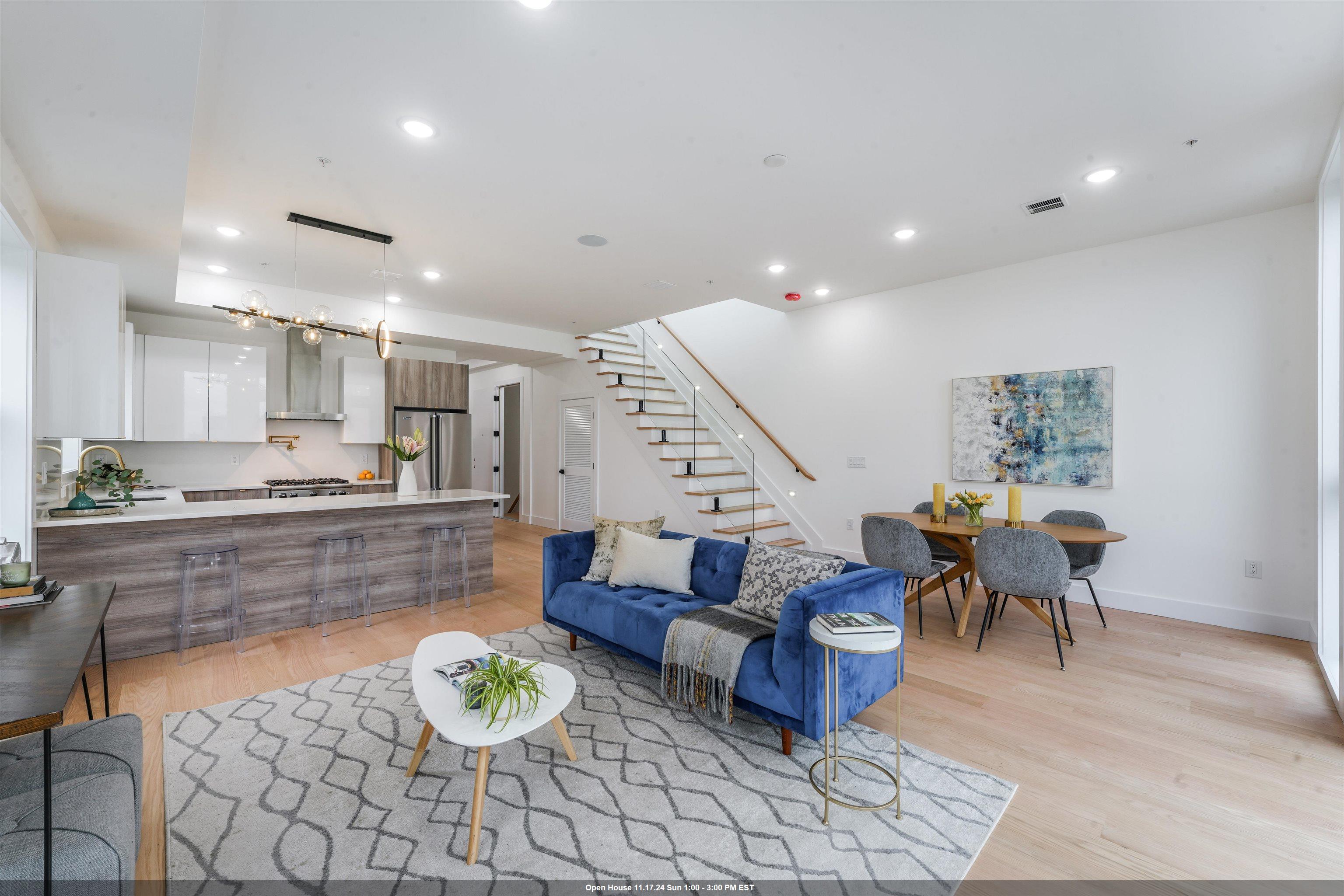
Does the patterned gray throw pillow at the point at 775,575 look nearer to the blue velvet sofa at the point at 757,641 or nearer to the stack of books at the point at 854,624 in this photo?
the blue velvet sofa at the point at 757,641

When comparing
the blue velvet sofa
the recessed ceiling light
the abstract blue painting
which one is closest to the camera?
the blue velvet sofa

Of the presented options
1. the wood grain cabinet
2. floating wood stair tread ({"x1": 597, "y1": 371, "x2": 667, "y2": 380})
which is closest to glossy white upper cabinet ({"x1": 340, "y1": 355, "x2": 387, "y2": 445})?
the wood grain cabinet

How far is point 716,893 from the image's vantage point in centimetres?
167

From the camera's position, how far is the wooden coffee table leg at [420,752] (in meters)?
2.21

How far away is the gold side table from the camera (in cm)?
203

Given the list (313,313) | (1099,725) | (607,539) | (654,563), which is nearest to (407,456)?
(313,313)

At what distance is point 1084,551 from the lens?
4145 mm

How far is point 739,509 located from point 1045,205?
3.86 m

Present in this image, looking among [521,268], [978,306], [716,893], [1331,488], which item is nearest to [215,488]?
[521,268]

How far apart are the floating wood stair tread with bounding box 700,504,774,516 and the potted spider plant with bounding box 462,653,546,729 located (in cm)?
424

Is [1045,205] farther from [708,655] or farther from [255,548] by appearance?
[255,548]

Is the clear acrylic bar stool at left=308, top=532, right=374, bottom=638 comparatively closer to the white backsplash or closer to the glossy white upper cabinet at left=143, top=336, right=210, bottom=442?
the glossy white upper cabinet at left=143, top=336, right=210, bottom=442

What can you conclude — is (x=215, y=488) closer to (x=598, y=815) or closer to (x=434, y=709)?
(x=434, y=709)

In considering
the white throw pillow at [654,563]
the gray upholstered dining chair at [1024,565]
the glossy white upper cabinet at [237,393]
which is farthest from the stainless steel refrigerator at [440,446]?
the gray upholstered dining chair at [1024,565]
